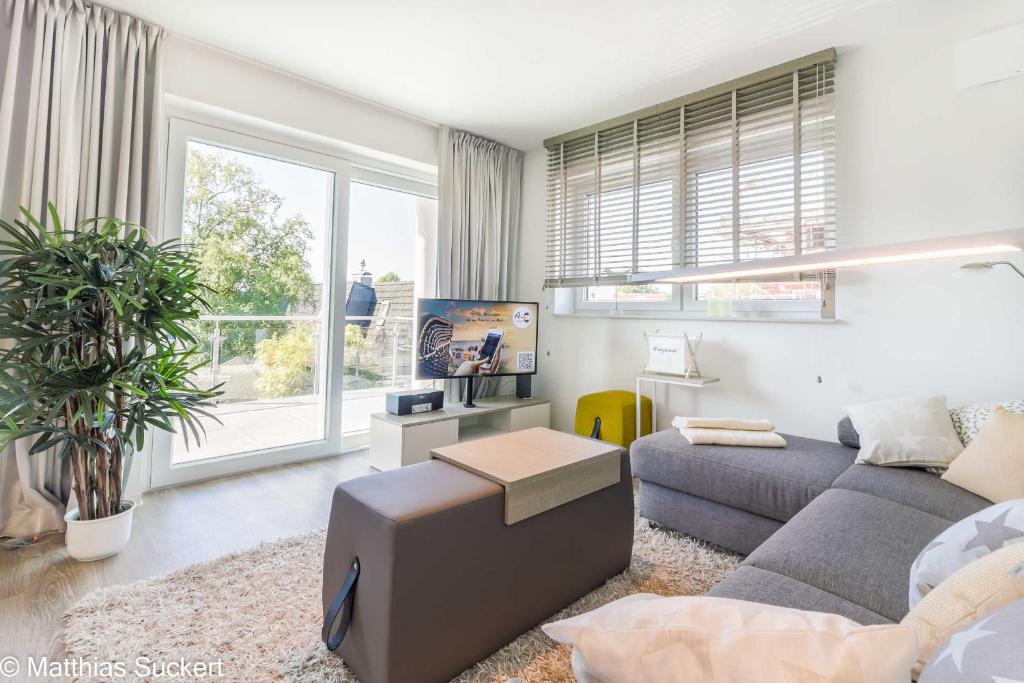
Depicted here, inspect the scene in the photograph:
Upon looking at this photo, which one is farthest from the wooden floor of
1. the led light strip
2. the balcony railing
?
the led light strip

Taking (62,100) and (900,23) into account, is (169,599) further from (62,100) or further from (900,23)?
(900,23)

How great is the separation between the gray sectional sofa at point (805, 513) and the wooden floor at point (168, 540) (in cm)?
160

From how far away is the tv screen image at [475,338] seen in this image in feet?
10.5

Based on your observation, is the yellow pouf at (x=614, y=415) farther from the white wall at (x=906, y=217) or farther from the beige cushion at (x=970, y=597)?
the beige cushion at (x=970, y=597)

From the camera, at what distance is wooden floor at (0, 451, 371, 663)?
5.03 feet

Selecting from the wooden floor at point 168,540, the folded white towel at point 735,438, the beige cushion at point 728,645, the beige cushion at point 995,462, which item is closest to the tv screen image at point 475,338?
the wooden floor at point 168,540

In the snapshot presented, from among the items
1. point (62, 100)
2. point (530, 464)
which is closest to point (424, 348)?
point (530, 464)

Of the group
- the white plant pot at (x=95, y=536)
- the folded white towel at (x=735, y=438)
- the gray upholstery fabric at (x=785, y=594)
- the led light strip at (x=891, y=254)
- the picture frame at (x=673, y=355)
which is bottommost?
the white plant pot at (x=95, y=536)

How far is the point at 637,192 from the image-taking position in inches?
130

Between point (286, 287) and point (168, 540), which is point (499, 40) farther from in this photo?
point (168, 540)

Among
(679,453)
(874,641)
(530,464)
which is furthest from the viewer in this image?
(679,453)

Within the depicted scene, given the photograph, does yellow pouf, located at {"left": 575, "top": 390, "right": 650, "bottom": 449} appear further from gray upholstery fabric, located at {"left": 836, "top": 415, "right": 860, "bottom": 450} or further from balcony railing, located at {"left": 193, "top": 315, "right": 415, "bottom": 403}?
balcony railing, located at {"left": 193, "top": 315, "right": 415, "bottom": 403}

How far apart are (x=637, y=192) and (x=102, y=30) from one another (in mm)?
3140

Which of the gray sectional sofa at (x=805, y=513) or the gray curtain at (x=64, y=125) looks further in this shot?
the gray curtain at (x=64, y=125)
